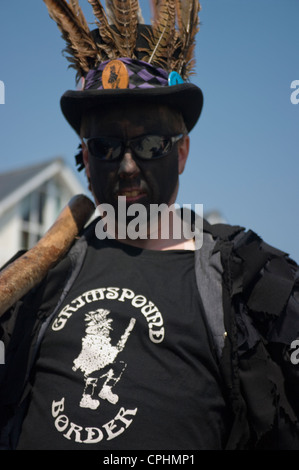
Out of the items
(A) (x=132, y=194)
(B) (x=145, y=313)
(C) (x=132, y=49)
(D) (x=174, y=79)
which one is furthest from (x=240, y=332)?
(C) (x=132, y=49)

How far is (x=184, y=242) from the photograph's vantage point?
288 cm

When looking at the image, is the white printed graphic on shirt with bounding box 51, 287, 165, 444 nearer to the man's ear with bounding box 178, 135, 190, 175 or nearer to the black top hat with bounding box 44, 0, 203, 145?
the man's ear with bounding box 178, 135, 190, 175

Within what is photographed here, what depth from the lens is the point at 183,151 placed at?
3027 mm

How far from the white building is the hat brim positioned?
1223 centimetres

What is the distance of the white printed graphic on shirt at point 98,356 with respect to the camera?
2.35 meters

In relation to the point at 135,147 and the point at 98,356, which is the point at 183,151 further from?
the point at 98,356

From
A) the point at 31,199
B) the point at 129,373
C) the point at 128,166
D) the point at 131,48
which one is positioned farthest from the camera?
the point at 31,199

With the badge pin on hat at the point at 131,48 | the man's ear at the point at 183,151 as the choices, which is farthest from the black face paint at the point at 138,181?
the badge pin on hat at the point at 131,48

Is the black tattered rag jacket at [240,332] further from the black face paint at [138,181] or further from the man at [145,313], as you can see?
the black face paint at [138,181]

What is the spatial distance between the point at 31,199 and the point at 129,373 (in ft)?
47.9
